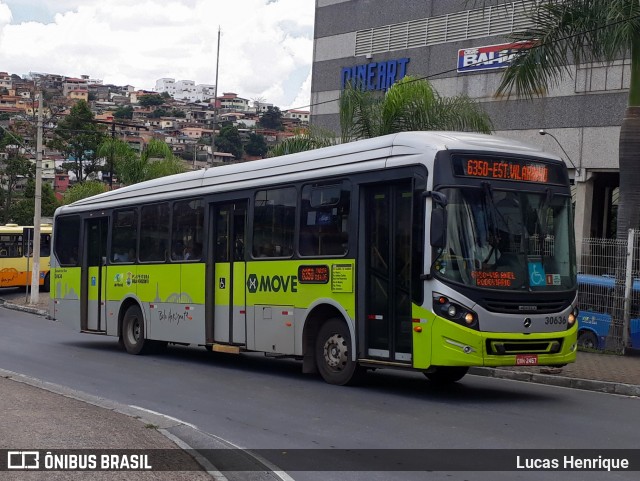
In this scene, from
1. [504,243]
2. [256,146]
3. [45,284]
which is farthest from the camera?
[256,146]

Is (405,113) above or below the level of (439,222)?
above

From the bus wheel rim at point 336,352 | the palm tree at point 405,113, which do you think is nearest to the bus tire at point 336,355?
the bus wheel rim at point 336,352

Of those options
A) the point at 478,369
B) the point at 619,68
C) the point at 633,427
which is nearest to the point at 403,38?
the point at 619,68

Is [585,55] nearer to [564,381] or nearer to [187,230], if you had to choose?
[564,381]

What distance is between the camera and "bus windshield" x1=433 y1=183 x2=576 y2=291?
12.4 meters

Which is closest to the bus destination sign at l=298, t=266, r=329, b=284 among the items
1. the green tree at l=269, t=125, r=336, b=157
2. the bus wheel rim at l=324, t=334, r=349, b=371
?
the bus wheel rim at l=324, t=334, r=349, b=371

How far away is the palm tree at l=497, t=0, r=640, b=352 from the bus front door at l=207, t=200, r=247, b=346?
5.84 m

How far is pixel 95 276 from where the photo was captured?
72.1ft

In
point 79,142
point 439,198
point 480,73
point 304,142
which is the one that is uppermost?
point 79,142

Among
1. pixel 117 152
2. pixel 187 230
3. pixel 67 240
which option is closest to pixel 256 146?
pixel 117 152

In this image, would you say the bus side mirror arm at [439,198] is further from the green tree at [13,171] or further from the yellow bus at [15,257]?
the green tree at [13,171]

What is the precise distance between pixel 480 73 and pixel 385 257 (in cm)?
1951

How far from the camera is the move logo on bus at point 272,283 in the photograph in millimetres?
15227

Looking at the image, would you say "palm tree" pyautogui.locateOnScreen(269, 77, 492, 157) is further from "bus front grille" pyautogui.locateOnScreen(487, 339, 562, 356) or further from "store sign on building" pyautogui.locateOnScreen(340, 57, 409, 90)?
"bus front grille" pyautogui.locateOnScreen(487, 339, 562, 356)
